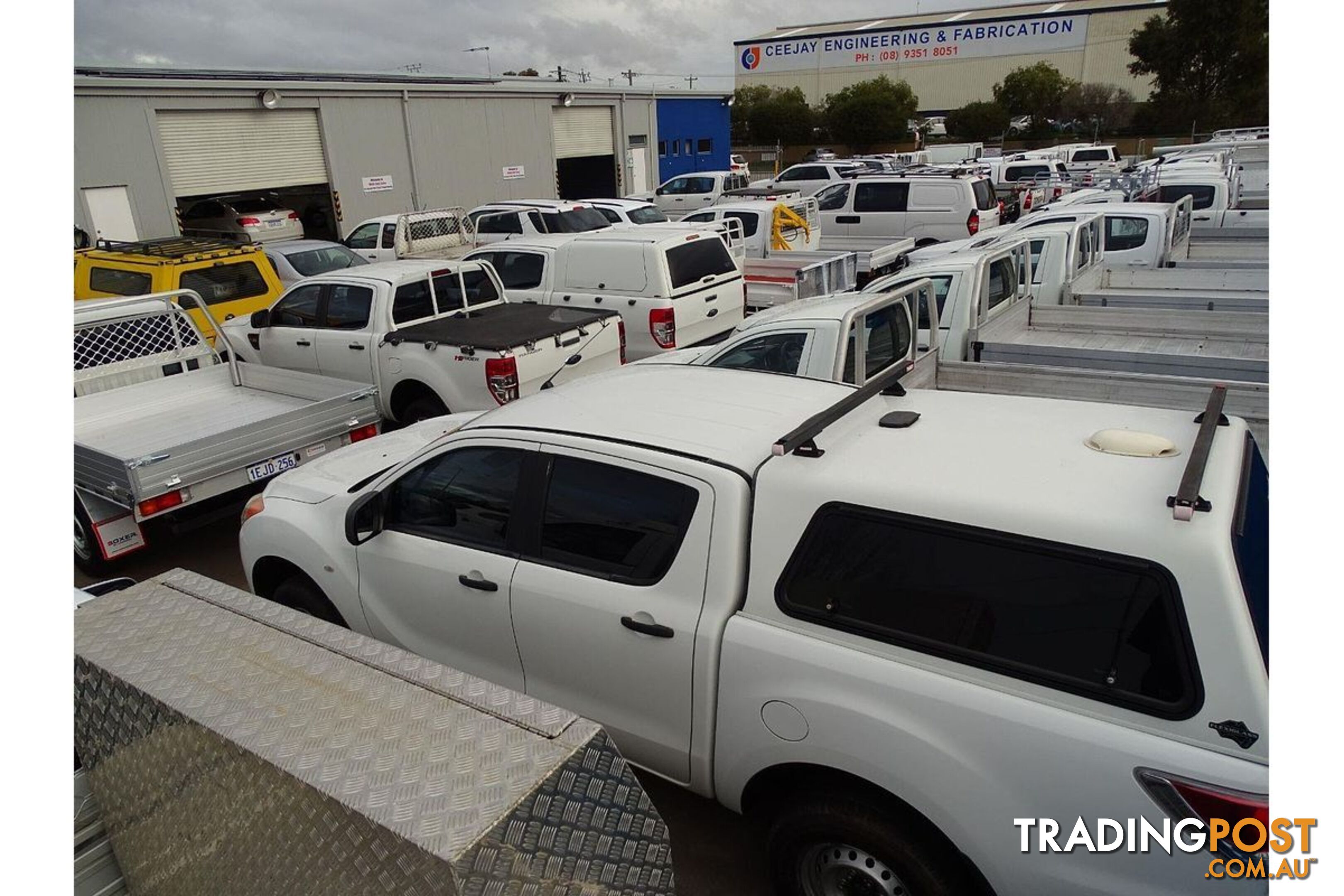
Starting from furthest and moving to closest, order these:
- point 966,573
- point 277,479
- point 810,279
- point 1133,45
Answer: point 1133,45
point 810,279
point 277,479
point 966,573

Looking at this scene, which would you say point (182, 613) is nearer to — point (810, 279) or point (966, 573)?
point (966, 573)

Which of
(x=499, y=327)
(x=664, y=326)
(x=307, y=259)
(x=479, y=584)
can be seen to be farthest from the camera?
(x=307, y=259)

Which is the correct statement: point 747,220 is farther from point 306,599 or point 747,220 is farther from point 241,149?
point 241,149

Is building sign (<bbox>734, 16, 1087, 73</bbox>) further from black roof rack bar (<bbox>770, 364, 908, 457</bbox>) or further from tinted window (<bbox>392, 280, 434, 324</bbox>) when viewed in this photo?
black roof rack bar (<bbox>770, 364, 908, 457</bbox>)

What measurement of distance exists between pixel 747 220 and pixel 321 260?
24.2 feet

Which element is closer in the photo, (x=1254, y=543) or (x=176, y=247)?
Answer: (x=1254, y=543)

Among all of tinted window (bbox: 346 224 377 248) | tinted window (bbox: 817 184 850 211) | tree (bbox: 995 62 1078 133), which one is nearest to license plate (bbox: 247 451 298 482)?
tinted window (bbox: 346 224 377 248)

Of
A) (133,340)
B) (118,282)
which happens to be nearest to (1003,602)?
A: (133,340)

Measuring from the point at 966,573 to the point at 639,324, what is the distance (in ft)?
23.8

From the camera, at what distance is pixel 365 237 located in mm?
16641

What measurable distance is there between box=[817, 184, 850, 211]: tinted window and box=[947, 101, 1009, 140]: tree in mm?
40640

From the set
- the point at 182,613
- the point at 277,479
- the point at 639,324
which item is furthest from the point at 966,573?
the point at 639,324

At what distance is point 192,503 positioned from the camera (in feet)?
18.4

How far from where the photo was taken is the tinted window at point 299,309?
8547mm
